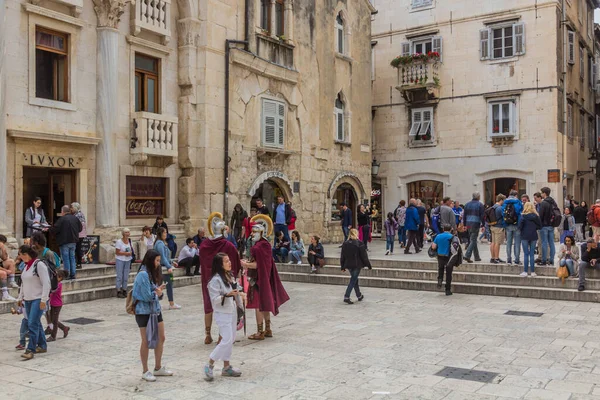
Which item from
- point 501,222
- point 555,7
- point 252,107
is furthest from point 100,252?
point 555,7

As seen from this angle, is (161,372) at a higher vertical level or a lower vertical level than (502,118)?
lower

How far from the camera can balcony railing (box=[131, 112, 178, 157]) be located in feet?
55.0

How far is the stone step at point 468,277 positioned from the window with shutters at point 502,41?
1362cm

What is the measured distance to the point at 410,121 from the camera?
28828 millimetres

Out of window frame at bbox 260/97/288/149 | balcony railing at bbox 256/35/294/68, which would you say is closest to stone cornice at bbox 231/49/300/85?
balcony railing at bbox 256/35/294/68

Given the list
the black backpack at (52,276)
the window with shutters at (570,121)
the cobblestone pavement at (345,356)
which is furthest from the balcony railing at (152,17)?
the window with shutters at (570,121)

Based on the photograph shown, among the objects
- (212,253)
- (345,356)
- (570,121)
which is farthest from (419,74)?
(345,356)

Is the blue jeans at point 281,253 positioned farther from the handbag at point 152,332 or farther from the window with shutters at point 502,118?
the window with shutters at point 502,118

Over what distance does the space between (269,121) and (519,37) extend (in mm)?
11720

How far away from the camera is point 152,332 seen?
7242 mm

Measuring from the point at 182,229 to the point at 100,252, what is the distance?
3.23 meters

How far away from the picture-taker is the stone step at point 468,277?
13.8m

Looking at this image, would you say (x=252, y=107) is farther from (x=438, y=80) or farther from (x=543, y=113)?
(x=543, y=113)

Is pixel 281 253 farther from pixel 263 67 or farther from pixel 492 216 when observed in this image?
pixel 263 67
